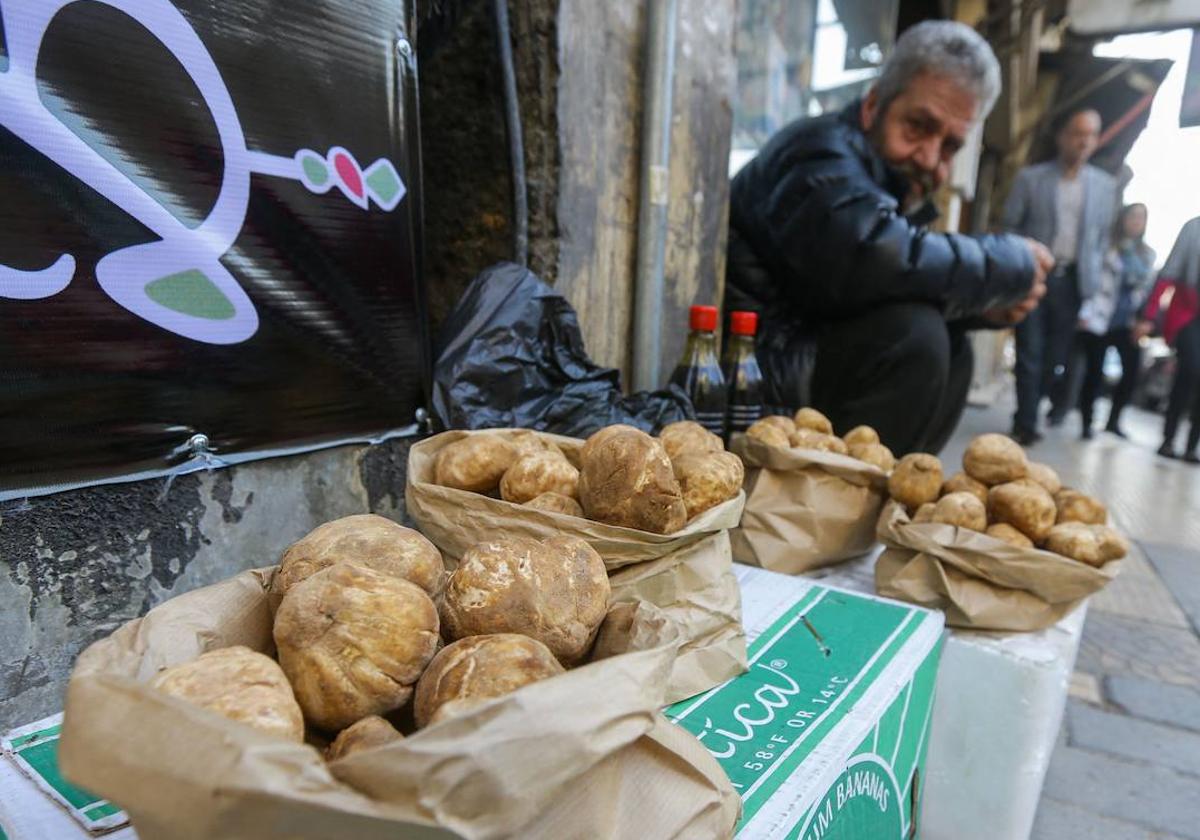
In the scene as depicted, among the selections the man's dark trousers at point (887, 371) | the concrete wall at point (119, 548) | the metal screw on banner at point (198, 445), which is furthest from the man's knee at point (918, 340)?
the metal screw on banner at point (198, 445)

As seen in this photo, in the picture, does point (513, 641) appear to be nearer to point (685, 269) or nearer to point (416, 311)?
point (416, 311)

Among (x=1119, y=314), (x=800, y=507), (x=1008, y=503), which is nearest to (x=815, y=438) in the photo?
(x=800, y=507)

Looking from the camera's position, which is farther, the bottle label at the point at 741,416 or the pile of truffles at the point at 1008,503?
the bottle label at the point at 741,416

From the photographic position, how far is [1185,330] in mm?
7203

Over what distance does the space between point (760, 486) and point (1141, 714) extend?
1761 millimetres

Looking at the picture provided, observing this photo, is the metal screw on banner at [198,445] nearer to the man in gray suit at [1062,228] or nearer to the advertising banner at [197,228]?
the advertising banner at [197,228]

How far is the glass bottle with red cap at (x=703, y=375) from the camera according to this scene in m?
2.64

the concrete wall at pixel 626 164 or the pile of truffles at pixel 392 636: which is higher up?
the concrete wall at pixel 626 164

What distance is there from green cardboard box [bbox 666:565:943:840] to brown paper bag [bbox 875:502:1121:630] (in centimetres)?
Result: 13

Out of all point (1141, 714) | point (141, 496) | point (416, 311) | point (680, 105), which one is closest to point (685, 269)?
point (680, 105)

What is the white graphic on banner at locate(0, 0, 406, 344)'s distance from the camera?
4.29 feet

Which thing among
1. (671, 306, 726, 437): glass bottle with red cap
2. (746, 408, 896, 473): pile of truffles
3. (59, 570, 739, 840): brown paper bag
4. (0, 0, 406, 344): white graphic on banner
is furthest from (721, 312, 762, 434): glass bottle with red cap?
(59, 570, 739, 840): brown paper bag

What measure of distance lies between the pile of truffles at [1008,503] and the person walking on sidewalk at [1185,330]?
6.72 metres

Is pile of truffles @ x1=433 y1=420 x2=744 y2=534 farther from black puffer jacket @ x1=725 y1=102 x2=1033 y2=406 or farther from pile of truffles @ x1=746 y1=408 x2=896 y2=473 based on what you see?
black puffer jacket @ x1=725 y1=102 x2=1033 y2=406
